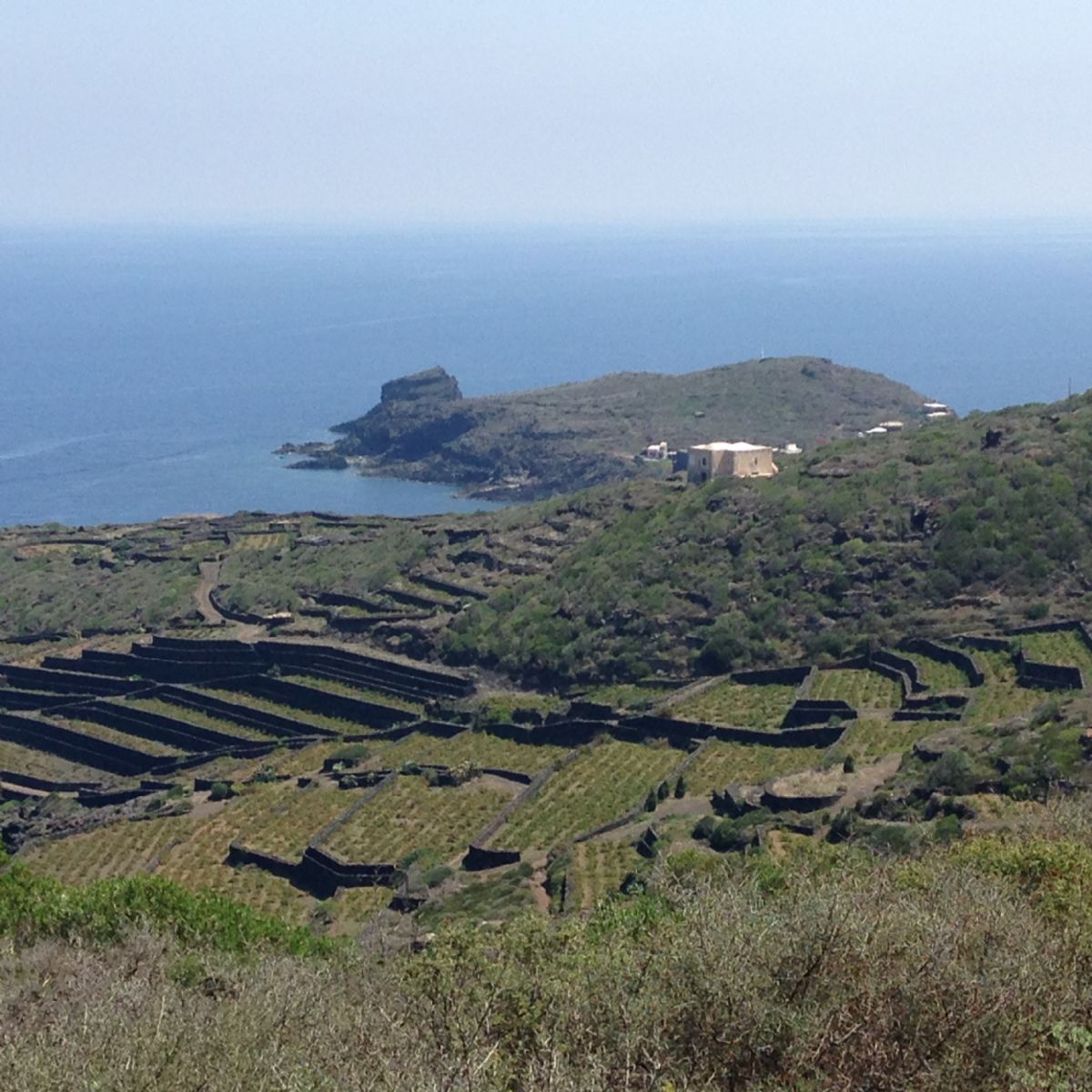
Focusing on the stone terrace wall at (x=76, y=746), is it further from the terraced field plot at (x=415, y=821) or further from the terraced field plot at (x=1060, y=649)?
the terraced field plot at (x=1060, y=649)

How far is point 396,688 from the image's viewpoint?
43.0 m

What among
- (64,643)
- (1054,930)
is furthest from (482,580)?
(1054,930)

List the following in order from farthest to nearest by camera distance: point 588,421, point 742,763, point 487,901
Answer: point 588,421, point 742,763, point 487,901

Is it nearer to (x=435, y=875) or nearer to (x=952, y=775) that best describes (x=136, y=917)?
(x=435, y=875)

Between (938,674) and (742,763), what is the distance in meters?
6.34

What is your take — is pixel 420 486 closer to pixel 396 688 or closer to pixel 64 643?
pixel 64 643

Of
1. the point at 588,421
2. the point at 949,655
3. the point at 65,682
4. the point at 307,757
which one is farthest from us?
the point at 588,421

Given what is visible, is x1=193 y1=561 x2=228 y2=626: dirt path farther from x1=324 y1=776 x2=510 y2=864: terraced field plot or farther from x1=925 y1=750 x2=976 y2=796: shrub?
x1=925 y1=750 x2=976 y2=796: shrub

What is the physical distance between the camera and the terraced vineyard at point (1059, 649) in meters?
35.3

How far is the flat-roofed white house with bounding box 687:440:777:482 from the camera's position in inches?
2125

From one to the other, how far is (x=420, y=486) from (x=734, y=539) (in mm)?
54582

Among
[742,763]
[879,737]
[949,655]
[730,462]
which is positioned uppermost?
[730,462]

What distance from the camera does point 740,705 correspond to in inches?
1481

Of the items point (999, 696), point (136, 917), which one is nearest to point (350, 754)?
point (999, 696)
